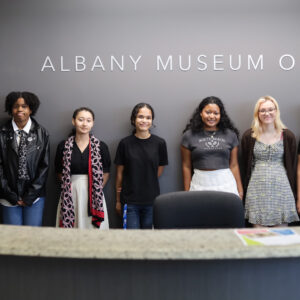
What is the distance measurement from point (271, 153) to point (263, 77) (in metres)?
0.99

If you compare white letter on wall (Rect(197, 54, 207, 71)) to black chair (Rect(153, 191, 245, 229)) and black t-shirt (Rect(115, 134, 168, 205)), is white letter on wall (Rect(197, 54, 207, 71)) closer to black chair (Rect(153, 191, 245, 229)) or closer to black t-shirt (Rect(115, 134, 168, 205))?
black t-shirt (Rect(115, 134, 168, 205))

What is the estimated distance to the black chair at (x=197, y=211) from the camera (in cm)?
192

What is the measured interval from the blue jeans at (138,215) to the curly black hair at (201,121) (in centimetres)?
100

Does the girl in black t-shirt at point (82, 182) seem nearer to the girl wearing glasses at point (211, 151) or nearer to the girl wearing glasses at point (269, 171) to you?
the girl wearing glasses at point (211, 151)

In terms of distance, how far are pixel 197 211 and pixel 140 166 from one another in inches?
55.9

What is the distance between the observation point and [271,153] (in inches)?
122

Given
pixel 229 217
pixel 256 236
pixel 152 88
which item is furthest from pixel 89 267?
pixel 152 88

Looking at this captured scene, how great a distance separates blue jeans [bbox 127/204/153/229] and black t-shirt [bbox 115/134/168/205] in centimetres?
6

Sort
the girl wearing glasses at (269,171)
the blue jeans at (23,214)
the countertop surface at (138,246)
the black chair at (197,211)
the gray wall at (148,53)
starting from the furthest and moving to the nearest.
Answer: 1. the gray wall at (148,53)
2. the blue jeans at (23,214)
3. the girl wearing glasses at (269,171)
4. the black chair at (197,211)
5. the countertop surface at (138,246)

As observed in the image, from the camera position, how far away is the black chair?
1.92 m

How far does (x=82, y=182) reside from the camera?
3256 mm

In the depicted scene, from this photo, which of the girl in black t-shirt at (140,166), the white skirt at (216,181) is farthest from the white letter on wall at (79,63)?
the white skirt at (216,181)

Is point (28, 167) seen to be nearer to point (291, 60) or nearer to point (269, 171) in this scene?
point (269, 171)

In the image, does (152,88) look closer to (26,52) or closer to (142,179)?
(142,179)
